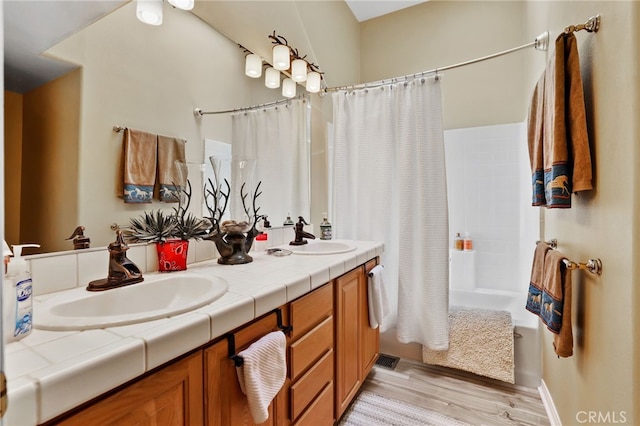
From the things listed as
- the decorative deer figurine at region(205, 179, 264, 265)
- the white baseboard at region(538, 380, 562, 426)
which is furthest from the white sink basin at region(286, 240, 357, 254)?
the white baseboard at region(538, 380, 562, 426)

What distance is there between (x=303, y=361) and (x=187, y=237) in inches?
27.9

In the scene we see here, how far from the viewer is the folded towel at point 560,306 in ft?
3.92

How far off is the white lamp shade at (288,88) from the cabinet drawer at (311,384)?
167 centimetres

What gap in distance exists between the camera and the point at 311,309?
1.23 m

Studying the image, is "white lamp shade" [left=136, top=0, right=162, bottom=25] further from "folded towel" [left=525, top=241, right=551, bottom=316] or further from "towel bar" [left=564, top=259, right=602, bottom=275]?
"folded towel" [left=525, top=241, right=551, bottom=316]

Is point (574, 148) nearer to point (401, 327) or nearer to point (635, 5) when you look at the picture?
point (635, 5)

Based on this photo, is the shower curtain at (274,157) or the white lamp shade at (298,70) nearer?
the shower curtain at (274,157)

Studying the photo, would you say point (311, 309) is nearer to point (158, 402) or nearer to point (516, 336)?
point (158, 402)

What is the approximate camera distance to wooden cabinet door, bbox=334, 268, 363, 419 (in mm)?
1474

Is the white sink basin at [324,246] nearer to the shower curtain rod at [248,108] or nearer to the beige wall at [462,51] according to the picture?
the shower curtain rod at [248,108]

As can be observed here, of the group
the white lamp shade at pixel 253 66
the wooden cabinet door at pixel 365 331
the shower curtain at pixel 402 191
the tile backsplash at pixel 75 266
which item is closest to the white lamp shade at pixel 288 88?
the white lamp shade at pixel 253 66

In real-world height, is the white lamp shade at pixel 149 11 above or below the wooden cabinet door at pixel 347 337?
above

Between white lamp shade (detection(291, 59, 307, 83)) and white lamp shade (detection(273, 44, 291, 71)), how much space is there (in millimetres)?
112

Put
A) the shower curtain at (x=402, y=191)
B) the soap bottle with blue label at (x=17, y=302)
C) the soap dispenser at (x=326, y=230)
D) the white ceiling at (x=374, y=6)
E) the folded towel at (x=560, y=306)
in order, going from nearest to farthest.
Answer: the soap bottle with blue label at (x=17, y=302) → the folded towel at (x=560, y=306) → the shower curtain at (x=402, y=191) → the soap dispenser at (x=326, y=230) → the white ceiling at (x=374, y=6)
